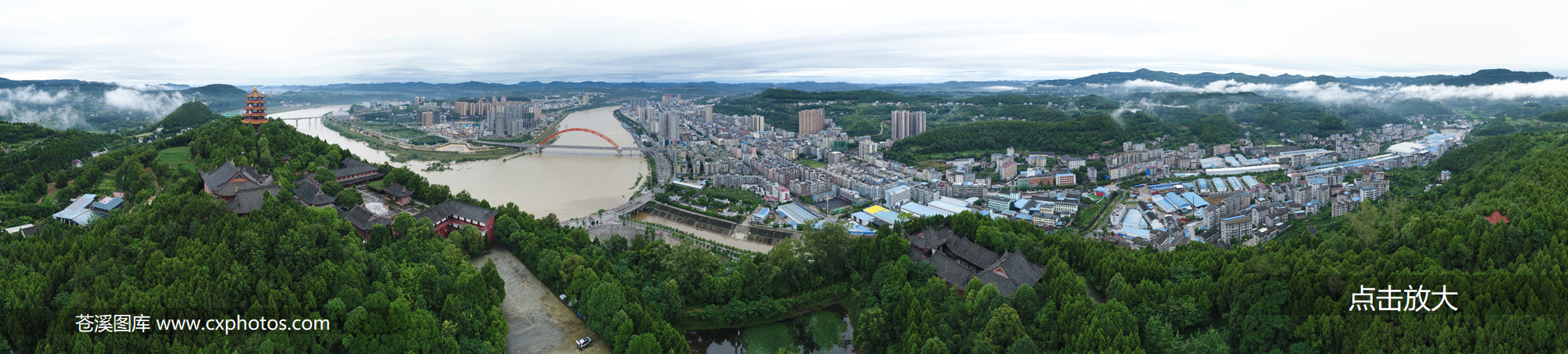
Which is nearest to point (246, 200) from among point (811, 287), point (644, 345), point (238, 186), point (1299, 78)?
point (238, 186)

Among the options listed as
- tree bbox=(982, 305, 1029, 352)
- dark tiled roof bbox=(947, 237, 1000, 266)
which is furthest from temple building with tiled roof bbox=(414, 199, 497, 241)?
tree bbox=(982, 305, 1029, 352)

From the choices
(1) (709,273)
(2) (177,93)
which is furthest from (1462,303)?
(2) (177,93)

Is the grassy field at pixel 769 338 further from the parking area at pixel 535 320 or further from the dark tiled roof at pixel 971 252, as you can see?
the dark tiled roof at pixel 971 252

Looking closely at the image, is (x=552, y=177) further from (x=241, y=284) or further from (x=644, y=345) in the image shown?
(x=644, y=345)

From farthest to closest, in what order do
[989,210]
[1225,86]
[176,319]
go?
[1225,86]
[989,210]
[176,319]

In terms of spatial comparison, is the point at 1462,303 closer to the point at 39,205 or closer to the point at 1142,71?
the point at 39,205

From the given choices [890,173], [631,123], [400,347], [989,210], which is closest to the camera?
[400,347]
